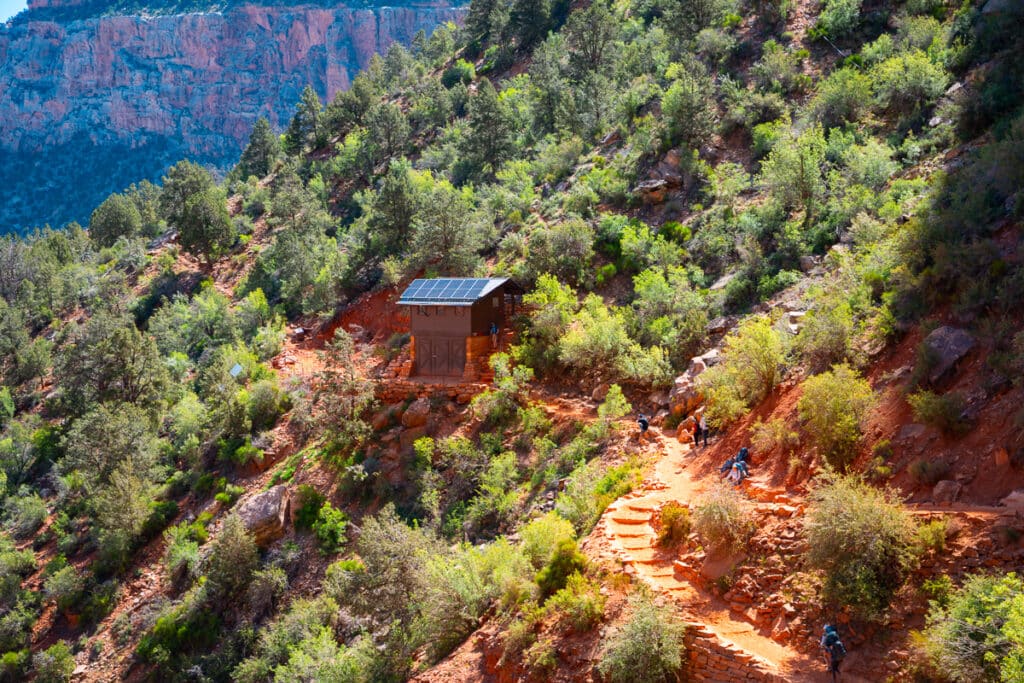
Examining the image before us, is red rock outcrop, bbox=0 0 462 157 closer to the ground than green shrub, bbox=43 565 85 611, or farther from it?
farther from it

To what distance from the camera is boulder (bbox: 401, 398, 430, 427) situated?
24.0 metres

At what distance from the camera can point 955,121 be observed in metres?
22.0

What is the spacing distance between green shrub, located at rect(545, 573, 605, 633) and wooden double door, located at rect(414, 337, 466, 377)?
11.5 m

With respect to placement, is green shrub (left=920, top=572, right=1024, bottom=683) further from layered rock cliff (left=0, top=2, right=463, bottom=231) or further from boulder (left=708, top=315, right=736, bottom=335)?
layered rock cliff (left=0, top=2, right=463, bottom=231)

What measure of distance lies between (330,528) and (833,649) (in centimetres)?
1533

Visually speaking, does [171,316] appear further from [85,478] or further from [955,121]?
[955,121]

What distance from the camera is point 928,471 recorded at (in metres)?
12.1

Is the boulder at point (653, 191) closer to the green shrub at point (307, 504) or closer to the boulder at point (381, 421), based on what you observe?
the boulder at point (381, 421)

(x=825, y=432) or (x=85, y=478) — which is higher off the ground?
(x=825, y=432)

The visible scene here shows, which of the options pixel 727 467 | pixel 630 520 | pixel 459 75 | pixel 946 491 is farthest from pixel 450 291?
pixel 459 75

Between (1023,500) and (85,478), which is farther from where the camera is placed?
(85,478)

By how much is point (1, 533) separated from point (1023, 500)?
105 ft

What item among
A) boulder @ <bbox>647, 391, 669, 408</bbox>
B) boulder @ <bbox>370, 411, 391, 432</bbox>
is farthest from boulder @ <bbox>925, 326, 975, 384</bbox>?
boulder @ <bbox>370, 411, 391, 432</bbox>

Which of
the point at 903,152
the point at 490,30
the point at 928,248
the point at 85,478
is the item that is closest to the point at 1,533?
the point at 85,478
